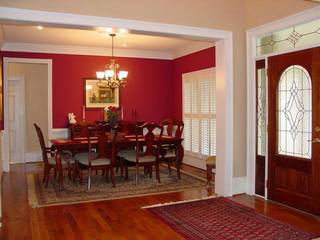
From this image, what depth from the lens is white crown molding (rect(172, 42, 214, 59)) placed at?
7055 mm

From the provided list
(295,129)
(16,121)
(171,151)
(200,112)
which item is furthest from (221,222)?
(16,121)

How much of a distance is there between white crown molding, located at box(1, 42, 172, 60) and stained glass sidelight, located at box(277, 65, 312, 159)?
445 centimetres

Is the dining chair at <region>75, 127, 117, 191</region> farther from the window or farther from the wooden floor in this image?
the window

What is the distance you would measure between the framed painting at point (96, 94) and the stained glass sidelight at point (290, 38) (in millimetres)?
3983

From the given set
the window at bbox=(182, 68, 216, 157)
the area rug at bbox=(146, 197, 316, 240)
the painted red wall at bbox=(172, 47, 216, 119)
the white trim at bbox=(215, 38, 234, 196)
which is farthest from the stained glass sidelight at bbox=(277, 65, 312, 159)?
the painted red wall at bbox=(172, 47, 216, 119)

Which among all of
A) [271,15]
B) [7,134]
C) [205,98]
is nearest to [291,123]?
[271,15]

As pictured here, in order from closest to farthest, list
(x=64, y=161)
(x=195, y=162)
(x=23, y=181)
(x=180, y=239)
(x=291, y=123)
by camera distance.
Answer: (x=180, y=239)
(x=291, y=123)
(x=64, y=161)
(x=23, y=181)
(x=195, y=162)

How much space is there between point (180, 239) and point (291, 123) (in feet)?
7.02

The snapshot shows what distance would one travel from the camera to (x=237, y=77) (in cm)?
496

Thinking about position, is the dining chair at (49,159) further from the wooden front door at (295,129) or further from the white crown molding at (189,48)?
the white crown molding at (189,48)

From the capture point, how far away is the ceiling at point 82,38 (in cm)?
610

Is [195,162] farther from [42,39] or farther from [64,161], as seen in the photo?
[42,39]

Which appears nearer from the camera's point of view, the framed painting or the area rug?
the area rug

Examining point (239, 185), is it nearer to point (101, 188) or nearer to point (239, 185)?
point (239, 185)
